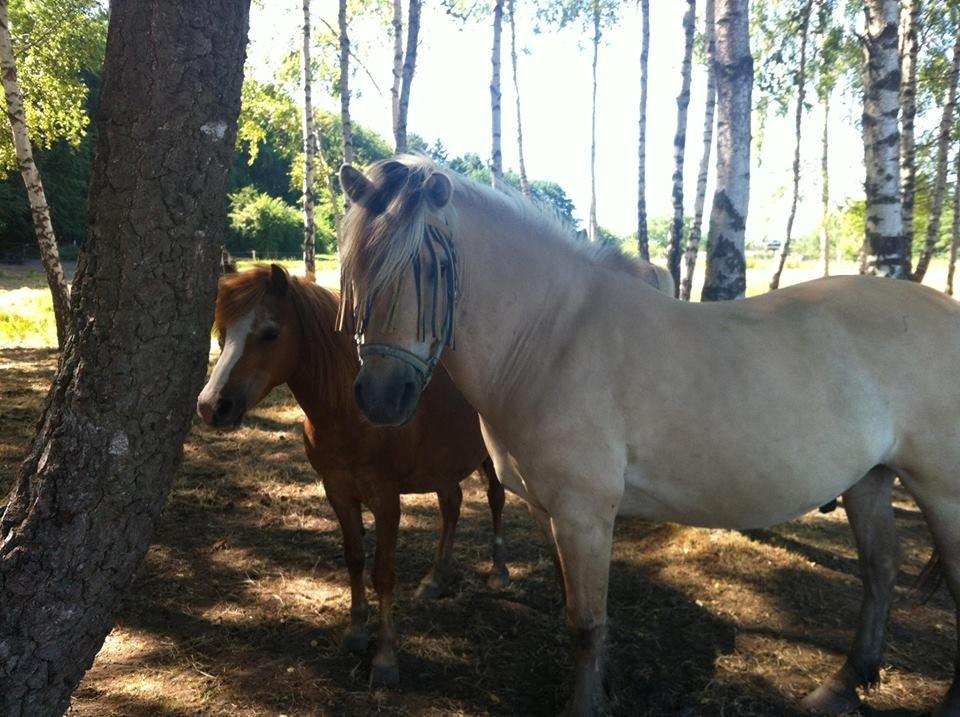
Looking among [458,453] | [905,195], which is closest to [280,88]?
[905,195]

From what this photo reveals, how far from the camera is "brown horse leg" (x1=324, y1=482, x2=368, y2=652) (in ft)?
11.2

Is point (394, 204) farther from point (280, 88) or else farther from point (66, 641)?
point (280, 88)

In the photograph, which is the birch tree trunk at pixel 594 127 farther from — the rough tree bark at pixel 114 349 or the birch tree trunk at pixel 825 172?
the rough tree bark at pixel 114 349

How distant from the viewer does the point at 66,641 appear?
6.68ft

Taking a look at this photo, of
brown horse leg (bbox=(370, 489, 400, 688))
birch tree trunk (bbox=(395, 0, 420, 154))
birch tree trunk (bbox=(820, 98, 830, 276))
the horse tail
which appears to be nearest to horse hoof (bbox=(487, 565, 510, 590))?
brown horse leg (bbox=(370, 489, 400, 688))

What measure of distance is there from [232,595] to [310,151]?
39.4ft

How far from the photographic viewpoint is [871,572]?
3170 millimetres

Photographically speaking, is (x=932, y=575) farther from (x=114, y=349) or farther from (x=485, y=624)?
(x=114, y=349)

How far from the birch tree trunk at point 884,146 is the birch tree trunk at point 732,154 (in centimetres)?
128

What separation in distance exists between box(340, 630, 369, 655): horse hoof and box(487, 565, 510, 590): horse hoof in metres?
1.07

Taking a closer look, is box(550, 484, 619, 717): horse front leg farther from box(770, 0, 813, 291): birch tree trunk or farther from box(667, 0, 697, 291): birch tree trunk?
box(770, 0, 813, 291): birch tree trunk

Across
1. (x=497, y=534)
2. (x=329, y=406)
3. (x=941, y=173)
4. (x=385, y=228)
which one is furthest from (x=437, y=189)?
(x=941, y=173)

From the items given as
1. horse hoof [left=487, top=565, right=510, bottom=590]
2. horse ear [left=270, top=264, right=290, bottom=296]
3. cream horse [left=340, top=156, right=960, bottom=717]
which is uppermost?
horse ear [left=270, top=264, right=290, bottom=296]

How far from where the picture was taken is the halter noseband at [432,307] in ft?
7.10
